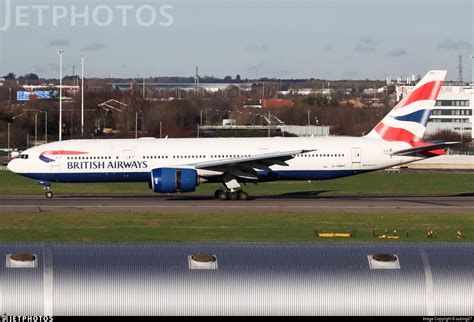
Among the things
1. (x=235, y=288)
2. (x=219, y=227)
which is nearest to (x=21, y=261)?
(x=235, y=288)

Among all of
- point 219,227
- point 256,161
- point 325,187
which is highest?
point 256,161

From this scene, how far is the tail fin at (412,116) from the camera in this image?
5797 centimetres

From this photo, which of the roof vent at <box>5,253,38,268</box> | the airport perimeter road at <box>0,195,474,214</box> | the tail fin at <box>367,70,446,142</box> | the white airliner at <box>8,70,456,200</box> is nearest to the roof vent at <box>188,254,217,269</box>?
the roof vent at <box>5,253,38,268</box>

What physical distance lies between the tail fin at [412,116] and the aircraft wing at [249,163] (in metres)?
5.46

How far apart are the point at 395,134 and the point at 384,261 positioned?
126 ft

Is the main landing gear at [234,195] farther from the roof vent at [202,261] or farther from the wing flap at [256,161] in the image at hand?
the roof vent at [202,261]

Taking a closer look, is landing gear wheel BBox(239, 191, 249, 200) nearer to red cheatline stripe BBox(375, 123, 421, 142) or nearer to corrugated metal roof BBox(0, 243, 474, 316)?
red cheatline stripe BBox(375, 123, 421, 142)

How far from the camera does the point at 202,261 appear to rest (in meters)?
20.0

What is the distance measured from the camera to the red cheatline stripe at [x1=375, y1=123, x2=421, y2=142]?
5769 centimetres

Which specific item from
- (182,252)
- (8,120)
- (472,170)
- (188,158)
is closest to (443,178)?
(472,170)

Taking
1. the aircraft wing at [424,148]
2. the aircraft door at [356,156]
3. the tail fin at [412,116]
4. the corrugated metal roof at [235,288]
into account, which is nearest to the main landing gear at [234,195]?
the aircraft door at [356,156]

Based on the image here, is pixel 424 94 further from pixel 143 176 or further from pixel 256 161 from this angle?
pixel 143 176

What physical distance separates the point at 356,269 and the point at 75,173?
38.2 metres

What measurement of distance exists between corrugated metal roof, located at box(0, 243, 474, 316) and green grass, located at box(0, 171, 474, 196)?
1697 inches
